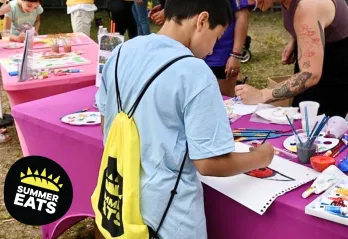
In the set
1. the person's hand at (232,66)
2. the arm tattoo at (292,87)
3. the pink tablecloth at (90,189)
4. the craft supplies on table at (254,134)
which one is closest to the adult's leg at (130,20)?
the person's hand at (232,66)

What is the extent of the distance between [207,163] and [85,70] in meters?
1.62

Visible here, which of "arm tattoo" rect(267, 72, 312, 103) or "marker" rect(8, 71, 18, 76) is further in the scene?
"marker" rect(8, 71, 18, 76)

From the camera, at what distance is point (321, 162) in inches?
50.2

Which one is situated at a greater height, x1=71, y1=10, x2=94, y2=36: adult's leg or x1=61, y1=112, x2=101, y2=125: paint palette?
x1=71, y1=10, x2=94, y2=36: adult's leg

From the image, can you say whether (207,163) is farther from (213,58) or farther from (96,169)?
(213,58)

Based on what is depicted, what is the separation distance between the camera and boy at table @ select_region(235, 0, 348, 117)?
5.58ft

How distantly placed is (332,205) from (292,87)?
2.51 feet

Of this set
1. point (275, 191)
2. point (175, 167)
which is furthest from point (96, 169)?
point (275, 191)

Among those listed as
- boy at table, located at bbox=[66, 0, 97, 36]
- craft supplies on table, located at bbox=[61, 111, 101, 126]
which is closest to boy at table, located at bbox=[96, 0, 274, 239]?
craft supplies on table, located at bbox=[61, 111, 101, 126]

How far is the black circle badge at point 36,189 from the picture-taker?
170 cm

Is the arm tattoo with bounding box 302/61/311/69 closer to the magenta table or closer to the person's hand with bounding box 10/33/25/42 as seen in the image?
the magenta table

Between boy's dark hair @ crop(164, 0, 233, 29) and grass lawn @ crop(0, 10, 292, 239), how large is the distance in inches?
57.9

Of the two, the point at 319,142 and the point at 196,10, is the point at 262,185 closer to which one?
the point at 319,142

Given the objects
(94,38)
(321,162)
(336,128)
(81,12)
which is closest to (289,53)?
(336,128)
